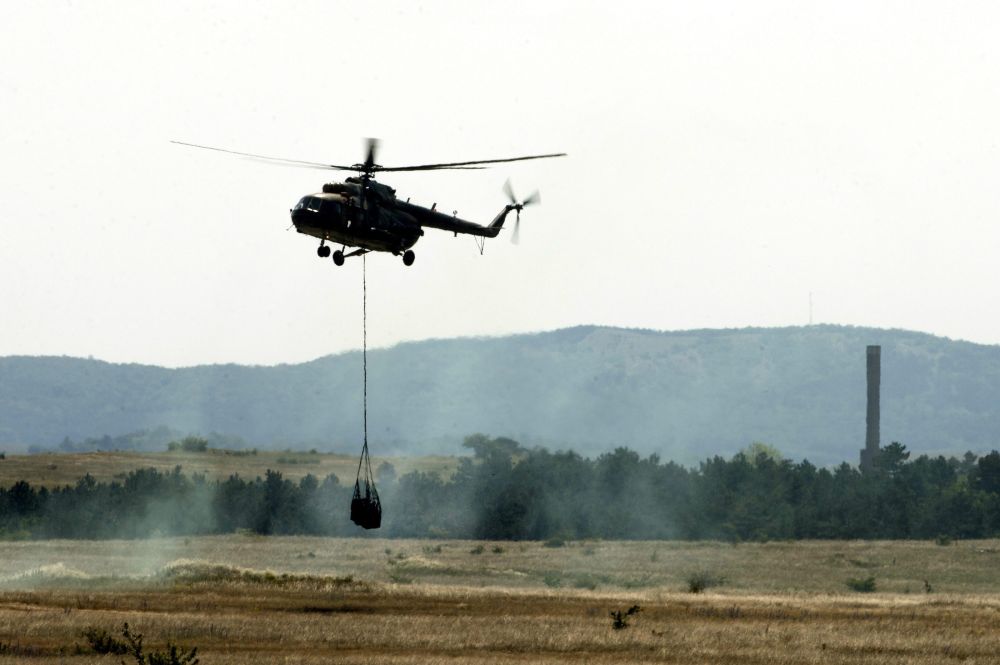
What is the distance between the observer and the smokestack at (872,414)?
508ft

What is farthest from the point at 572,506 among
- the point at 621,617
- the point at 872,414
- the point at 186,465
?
the point at 621,617

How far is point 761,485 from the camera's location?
126250 millimetres

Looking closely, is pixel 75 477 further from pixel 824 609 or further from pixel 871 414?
pixel 824 609

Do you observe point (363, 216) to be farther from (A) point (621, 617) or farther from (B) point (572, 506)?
(B) point (572, 506)

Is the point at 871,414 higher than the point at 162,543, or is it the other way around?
the point at 871,414

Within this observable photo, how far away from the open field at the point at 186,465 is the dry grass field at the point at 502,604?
164ft

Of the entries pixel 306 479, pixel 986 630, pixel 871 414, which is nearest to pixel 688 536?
pixel 306 479

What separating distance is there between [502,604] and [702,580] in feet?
71.6

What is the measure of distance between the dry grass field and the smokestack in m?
47.9

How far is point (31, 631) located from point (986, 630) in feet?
110

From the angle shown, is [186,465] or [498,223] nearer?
[498,223]

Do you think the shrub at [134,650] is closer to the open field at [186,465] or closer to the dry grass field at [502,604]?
the dry grass field at [502,604]

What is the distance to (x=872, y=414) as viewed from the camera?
164500 millimetres

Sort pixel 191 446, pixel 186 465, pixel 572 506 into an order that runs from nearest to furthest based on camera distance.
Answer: pixel 572 506, pixel 186 465, pixel 191 446
